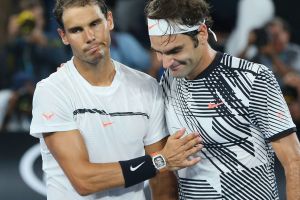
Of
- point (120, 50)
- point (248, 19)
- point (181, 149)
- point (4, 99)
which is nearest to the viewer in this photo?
point (181, 149)

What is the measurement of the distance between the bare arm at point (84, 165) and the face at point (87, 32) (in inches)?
18.1

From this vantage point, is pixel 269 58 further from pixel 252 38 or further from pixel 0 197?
pixel 0 197

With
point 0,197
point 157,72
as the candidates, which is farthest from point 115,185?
point 157,72

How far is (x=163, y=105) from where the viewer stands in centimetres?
498

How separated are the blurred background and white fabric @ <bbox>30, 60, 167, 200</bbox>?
274 centimetres

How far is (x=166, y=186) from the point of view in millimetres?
5070

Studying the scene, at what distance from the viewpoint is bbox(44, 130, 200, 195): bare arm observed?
462 centimetres

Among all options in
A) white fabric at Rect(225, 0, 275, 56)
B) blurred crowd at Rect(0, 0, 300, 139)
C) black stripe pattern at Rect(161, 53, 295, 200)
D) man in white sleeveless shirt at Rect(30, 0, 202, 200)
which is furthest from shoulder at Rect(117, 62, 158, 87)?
white fabric at Rect(225, 0, 275, 56)

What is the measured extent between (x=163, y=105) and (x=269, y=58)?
3.77m

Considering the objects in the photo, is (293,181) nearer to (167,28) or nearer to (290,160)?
(290,160)

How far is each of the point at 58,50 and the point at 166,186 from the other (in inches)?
156

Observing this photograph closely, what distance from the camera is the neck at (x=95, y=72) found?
4.85 metres

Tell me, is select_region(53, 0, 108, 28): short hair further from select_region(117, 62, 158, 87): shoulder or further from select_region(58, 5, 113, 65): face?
select_region(117, 62, 158, 87): shoulder

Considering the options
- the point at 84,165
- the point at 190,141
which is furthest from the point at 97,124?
the point at 190,141
